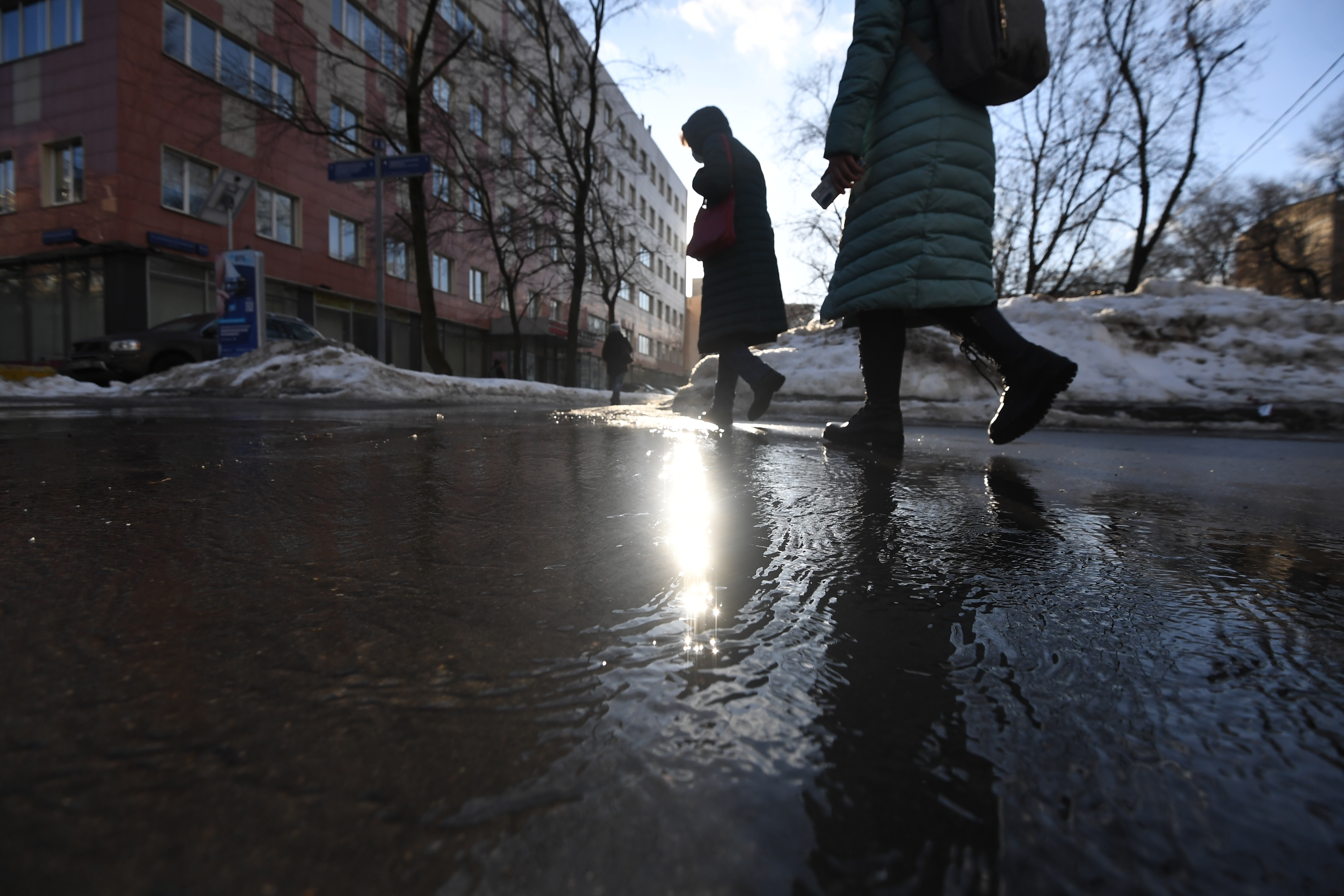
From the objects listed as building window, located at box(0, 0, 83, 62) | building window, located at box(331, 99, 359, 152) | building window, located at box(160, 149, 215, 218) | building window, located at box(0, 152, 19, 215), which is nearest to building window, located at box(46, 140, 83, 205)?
Answer: building window, located at box(0, 152, 19, 215)

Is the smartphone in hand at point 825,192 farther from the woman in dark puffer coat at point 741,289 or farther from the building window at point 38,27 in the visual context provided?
the building window at point 38,27

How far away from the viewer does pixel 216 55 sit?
1562cm

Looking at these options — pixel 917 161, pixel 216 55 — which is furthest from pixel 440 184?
pixel 917 161

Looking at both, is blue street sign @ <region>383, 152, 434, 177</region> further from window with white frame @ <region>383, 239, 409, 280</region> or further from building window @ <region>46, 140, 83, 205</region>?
building window @ <region>46, 140, 83, 205</region>

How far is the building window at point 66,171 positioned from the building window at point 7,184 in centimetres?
140

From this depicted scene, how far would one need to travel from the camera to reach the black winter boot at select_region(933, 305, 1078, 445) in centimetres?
245

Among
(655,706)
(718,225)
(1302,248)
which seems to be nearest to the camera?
(655,706)

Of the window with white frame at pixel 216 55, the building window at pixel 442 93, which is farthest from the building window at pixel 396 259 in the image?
the window with white frame at pixel 216 55

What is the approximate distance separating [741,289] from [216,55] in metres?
18.3

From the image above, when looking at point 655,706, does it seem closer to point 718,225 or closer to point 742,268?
point 718,225

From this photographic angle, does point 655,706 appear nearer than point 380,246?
Yes

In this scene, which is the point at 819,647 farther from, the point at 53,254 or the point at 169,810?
the point at 53,254

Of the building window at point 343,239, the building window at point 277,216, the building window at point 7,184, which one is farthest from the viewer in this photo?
the building window at point 343,239

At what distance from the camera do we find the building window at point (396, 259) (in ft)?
64.0
